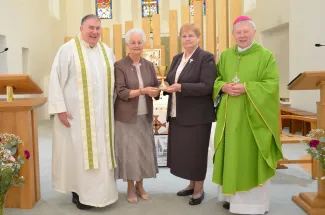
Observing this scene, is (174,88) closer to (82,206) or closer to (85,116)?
(85,116)

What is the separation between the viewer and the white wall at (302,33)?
6977 millimetres

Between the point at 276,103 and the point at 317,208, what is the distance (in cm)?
93

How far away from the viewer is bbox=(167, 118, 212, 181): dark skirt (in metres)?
3.38

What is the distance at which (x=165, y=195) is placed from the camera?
3768mm

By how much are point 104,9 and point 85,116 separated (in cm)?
1133

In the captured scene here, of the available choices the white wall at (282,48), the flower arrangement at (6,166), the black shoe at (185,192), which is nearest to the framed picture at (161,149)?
the black shoe at (185,192)

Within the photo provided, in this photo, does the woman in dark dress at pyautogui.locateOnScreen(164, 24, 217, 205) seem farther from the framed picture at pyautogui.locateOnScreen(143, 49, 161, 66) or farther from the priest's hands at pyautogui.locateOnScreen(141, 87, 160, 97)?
the framed picture at pyautogui.locateOnScreen(143, 49, 161, 66)

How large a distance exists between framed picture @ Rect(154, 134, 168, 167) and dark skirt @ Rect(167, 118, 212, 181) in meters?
1.47

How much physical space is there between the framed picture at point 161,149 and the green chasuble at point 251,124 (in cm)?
183

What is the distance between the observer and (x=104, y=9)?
13914mm

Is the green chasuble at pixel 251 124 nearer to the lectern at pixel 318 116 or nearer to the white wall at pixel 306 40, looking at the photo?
the lectern at pixel 318 116

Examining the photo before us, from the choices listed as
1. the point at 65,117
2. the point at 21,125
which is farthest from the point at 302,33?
the point at 21,125

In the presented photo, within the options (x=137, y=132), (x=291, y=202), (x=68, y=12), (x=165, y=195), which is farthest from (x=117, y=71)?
(x=68, y=12)

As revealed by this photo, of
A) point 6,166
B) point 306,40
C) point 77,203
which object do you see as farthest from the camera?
point 306,40
